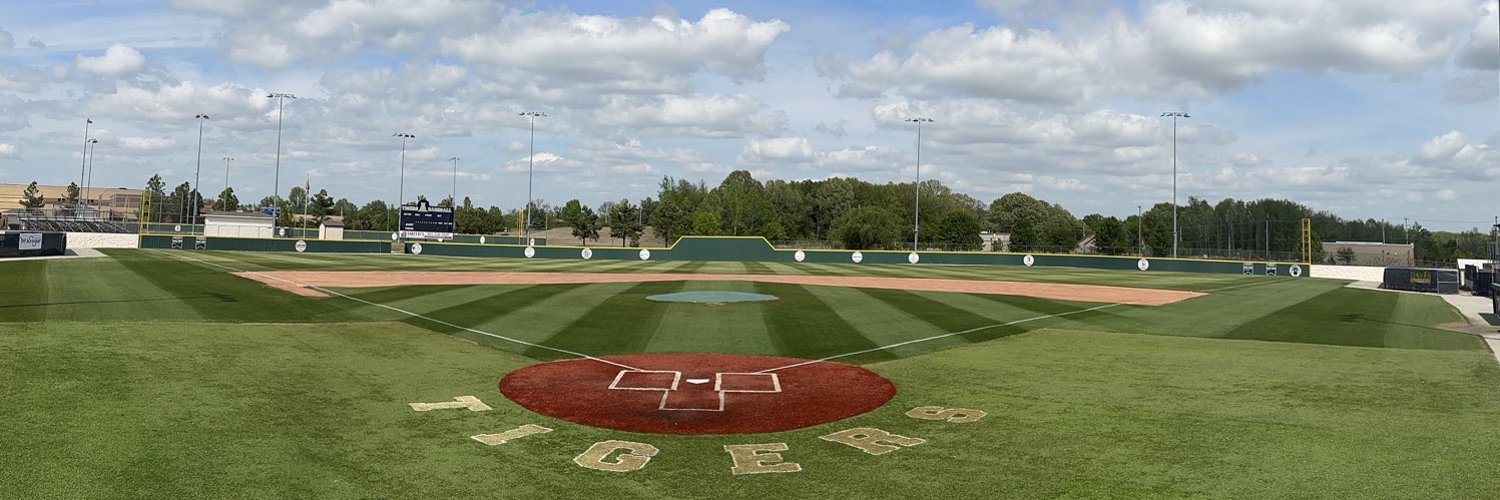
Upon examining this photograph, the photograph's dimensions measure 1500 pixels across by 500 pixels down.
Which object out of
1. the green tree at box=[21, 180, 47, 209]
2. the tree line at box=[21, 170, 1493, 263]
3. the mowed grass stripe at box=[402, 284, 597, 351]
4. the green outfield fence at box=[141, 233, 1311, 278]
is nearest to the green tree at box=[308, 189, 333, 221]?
the tree line at box=[21, 170, 1493, 263]

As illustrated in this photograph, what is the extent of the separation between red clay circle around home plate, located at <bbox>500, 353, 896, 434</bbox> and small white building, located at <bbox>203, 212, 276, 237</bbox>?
78.4 m

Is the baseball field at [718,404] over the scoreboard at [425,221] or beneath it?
beneath

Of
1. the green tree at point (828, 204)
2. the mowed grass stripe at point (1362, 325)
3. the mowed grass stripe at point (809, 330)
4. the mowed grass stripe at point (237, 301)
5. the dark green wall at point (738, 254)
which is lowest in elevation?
the mowed grass stripe at point (237, 301)

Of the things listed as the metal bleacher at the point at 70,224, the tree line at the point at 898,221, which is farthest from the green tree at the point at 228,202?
the metal bleacher at the point at 70,224

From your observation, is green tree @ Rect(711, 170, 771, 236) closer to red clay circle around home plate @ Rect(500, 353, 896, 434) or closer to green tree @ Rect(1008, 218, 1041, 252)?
green tree @ Rect(1008, 218, 1041, 252)

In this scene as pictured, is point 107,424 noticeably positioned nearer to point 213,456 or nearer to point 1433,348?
point 213,456

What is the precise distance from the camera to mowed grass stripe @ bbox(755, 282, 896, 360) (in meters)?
15.0

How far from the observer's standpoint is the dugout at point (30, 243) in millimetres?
39125

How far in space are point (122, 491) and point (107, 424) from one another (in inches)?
96.9

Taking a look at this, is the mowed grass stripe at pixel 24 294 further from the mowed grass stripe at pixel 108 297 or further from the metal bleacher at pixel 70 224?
the metal bleacher at pixel 70 224

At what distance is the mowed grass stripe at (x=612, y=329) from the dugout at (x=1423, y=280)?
35.4 meters

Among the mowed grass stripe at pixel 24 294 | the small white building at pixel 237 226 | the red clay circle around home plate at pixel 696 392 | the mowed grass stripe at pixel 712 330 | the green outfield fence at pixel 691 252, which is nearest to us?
the red clay circle around home plate at pixel 696 392

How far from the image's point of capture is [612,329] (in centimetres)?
1738

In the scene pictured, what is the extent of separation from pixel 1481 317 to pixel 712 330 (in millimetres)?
22276
